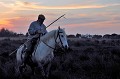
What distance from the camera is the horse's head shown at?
40.2ft

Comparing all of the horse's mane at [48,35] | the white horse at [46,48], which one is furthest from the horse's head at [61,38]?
the horse's mane at [48,35]

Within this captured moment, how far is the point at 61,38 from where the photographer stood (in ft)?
40.9

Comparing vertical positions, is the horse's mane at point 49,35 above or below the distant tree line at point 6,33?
above

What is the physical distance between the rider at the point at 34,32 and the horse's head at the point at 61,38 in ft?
3.24

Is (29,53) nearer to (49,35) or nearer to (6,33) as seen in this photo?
(49,35)

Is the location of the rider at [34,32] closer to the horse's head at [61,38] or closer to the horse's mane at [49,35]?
the horse's mane at [49,35]

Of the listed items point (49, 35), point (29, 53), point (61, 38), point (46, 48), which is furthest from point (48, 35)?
point (29, 53)

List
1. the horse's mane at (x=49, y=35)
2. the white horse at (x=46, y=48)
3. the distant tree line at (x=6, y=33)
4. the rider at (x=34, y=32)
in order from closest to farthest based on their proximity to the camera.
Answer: the white horse at (x=46, y=48), the horse's mane at (x=49, y=35), the rider at (x=34, y=32), the distant tree line at (x=6, y=33)

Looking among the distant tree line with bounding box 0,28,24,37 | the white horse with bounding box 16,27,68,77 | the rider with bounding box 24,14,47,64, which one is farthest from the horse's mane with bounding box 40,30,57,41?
the distant tree line with bounding box 0,28,24,37

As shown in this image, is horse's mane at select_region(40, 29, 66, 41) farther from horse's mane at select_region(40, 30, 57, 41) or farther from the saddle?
the saddle

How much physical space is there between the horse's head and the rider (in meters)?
0.99

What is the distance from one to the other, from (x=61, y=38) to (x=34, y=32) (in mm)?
1406

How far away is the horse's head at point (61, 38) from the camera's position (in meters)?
12.2

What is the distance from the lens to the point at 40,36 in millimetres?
13398
